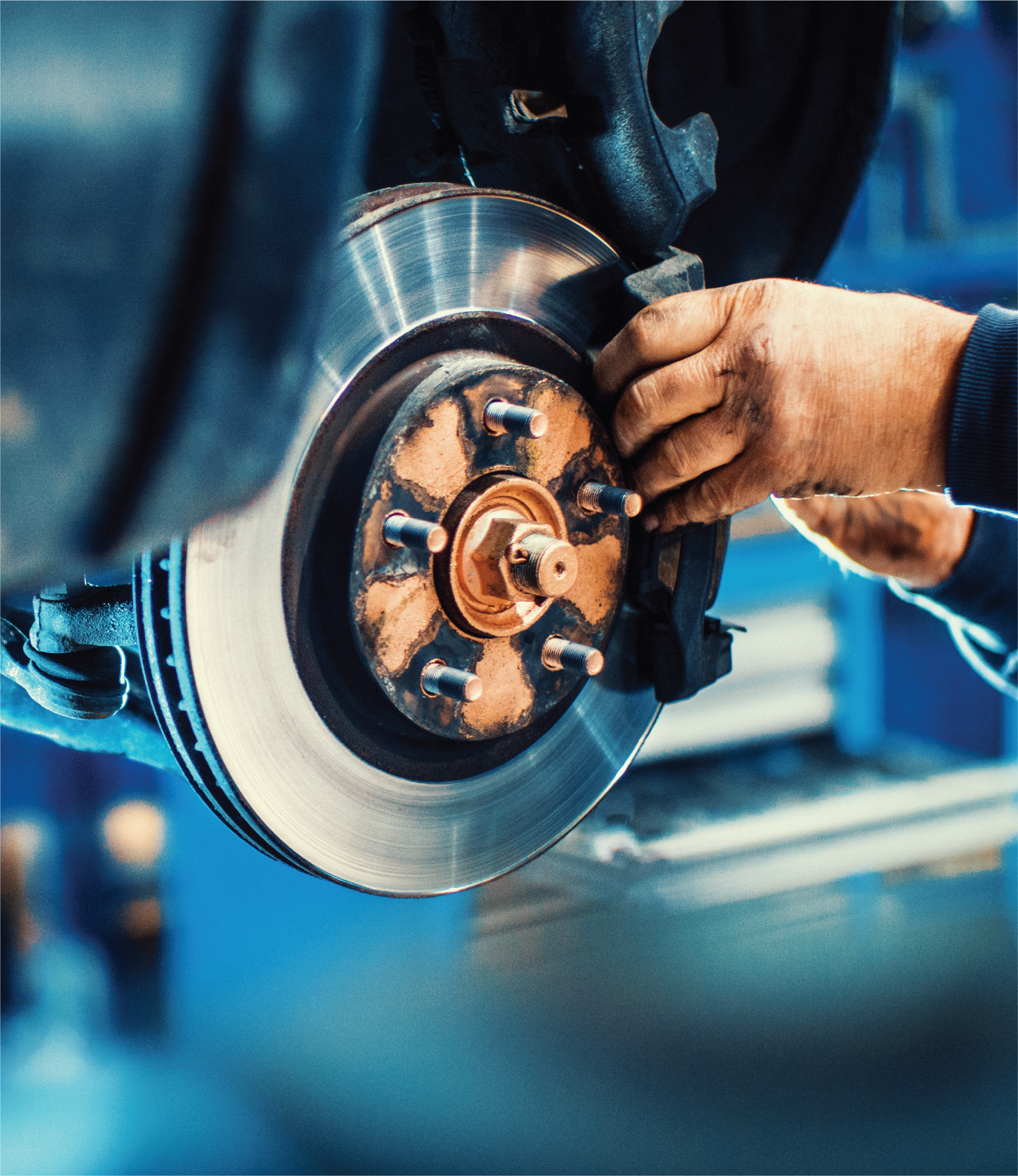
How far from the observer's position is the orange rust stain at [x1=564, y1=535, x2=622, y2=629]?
0.51 meters

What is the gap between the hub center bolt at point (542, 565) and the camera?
45 centimetres

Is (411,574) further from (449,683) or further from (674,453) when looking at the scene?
(674,453)

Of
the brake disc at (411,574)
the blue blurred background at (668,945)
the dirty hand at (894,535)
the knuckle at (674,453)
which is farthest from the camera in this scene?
the blue blurred background at (668,945)

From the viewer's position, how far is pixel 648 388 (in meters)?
0.52

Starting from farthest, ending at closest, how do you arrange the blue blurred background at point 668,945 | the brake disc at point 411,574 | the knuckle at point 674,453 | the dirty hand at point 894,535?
the blue blurred background at point 668,945
the dirty hand at point 894,535
the knuckle at point 674,453
the brake disc at point 411,574

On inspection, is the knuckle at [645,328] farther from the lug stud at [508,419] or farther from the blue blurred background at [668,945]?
the blue blurred background at [668,945]

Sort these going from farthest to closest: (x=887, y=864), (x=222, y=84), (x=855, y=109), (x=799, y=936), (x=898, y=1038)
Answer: (x=887, y=864) → (x=799, y=936) → (x=898, y=1038) → (x=855, y=109) → (x=222, y=84)

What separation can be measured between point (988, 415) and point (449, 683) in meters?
0.30

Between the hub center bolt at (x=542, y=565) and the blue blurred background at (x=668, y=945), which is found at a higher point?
the hub center bolt at (x=542, y=565)

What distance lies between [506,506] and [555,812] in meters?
0.16

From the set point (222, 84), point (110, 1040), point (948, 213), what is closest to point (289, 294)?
point (222, 84)

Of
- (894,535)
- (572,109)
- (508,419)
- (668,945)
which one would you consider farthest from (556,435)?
(668,945)

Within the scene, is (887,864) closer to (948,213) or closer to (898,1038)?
(898,1038)

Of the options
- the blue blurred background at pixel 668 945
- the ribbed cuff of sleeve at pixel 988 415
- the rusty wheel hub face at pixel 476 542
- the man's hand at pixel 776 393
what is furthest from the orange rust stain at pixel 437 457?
the blue blurred background at pixel 668 945
